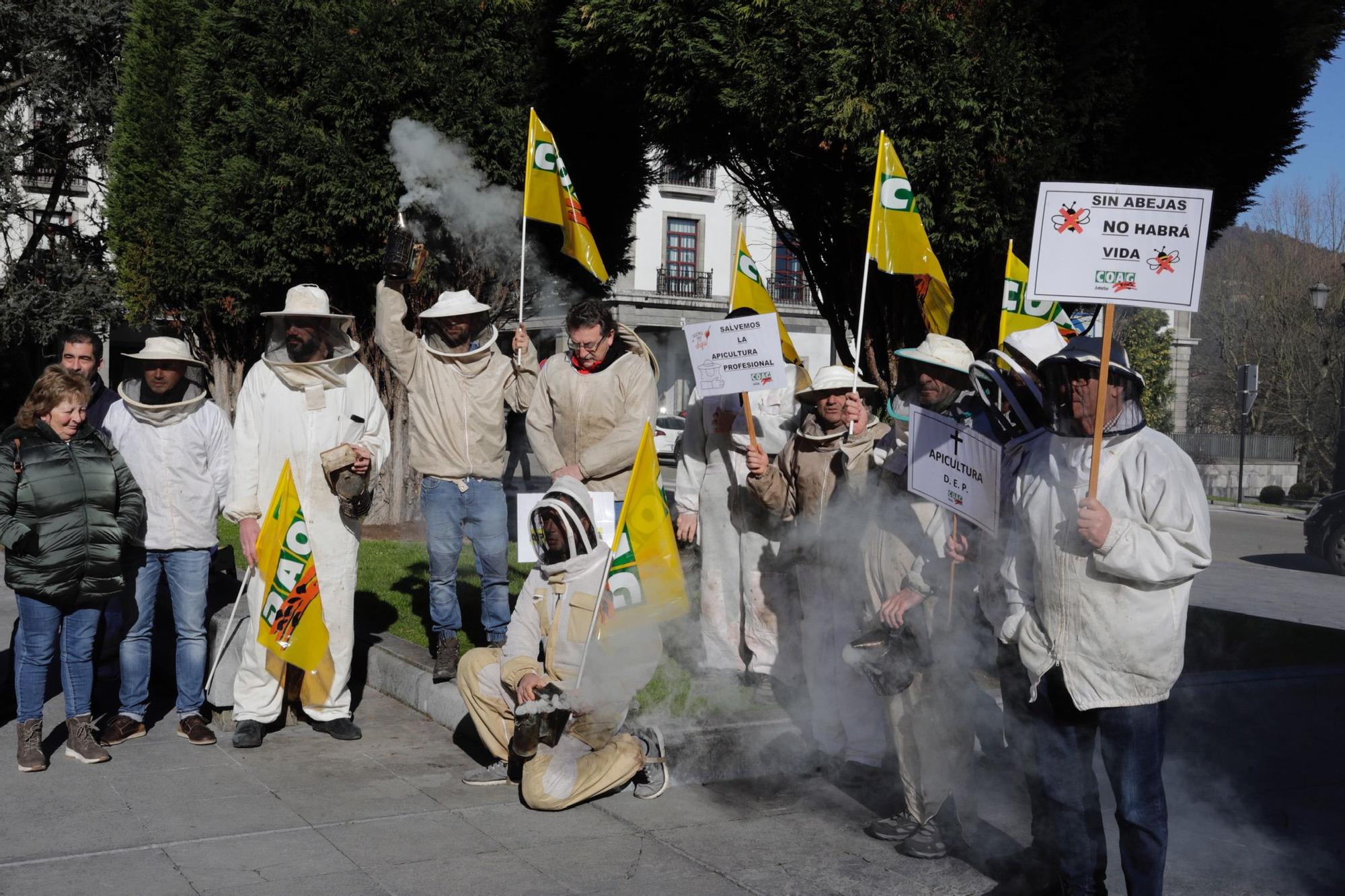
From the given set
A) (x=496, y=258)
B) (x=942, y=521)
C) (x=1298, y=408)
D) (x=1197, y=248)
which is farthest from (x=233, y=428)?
(x=1298, y=408)

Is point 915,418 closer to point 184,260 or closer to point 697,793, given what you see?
point 697,793

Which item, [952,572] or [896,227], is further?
[896,227]

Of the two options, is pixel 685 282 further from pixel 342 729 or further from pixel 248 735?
pixel 248 735

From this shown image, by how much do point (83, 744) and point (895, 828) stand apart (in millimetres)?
3382

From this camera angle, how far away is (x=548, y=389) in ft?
19.5

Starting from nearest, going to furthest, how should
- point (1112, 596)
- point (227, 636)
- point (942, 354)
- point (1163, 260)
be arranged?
point (1112, 596), point (1163, 260), point (942, 354), point (227, 636)

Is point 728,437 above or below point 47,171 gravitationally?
below

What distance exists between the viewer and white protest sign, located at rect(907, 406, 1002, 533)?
3.83m

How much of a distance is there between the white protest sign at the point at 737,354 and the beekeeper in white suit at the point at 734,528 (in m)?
0.35

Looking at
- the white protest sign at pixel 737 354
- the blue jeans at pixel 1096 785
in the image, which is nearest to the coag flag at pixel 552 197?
the white protest sign at pixel 737 354

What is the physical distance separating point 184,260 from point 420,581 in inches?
306

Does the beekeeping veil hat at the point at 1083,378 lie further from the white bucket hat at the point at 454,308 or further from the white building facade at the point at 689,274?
the white building facade at the point at 689,274

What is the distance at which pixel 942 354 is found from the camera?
4566mm

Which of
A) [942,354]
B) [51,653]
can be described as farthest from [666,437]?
[942,354]
